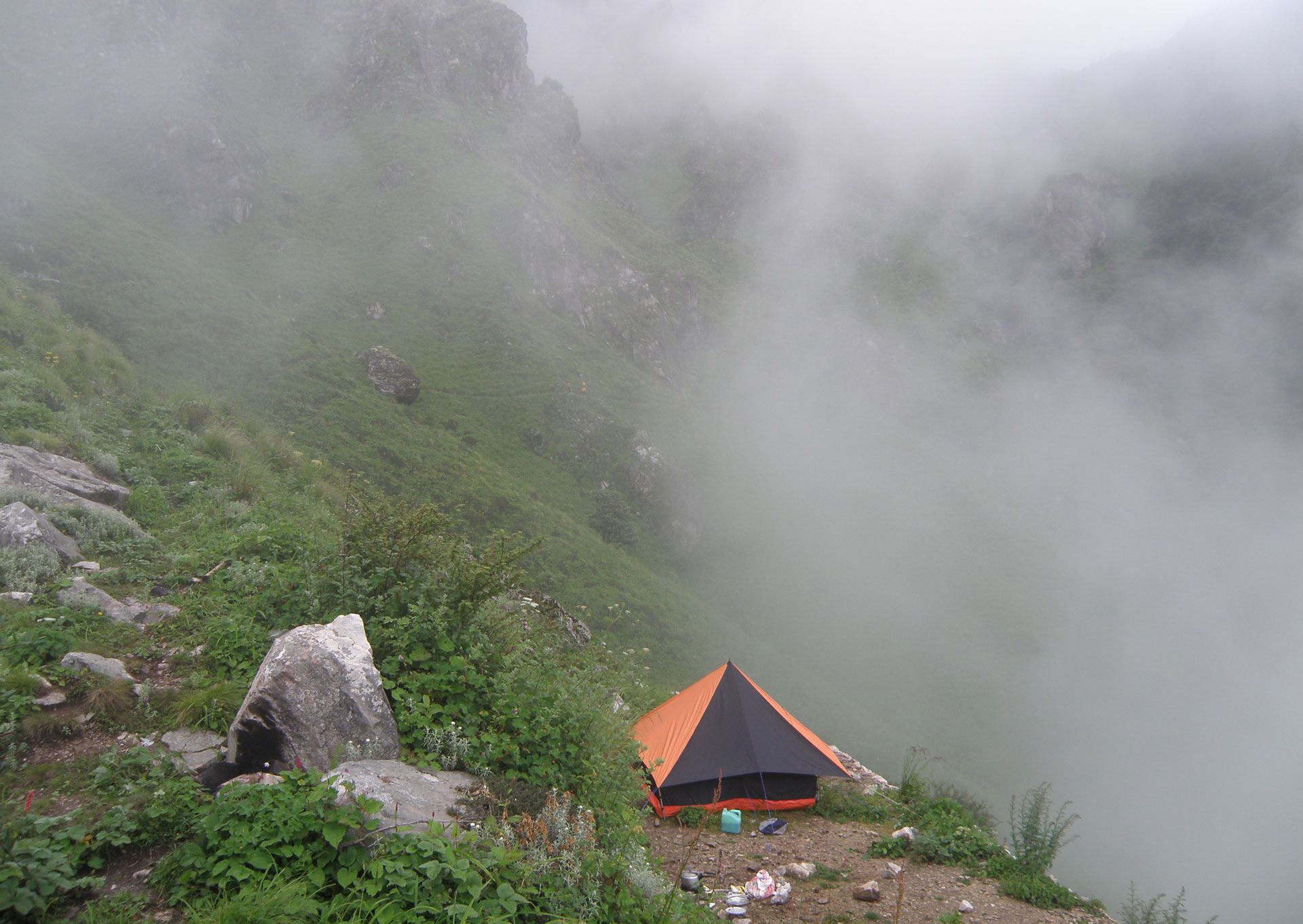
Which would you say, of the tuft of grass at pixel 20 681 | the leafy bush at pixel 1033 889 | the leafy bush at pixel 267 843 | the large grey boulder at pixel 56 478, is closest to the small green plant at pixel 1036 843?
the leafy bush at pixel 1033 889

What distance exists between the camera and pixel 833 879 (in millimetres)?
8102

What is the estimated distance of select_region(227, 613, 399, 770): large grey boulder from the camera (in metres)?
4.37

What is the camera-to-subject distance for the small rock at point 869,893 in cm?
736

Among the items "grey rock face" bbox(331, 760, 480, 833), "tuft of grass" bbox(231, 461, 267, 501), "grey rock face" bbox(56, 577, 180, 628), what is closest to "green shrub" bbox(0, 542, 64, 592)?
"grey rock face" bbox(56, 577, 180, 628)

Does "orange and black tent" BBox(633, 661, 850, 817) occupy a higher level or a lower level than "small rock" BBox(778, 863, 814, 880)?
higher

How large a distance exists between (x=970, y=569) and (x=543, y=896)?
7891 cm

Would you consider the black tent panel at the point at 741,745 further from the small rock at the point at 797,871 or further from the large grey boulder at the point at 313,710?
the large grey boulder at the point at 313,710

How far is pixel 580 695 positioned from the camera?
20.0 feet

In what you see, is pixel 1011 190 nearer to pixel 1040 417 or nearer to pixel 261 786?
pixel 1040 417

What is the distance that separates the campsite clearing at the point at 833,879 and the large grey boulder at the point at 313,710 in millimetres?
3332

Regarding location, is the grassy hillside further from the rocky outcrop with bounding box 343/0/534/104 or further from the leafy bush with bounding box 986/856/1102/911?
the leafy bush with bounding box 986/856/1102/911

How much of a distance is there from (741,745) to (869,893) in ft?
15.8

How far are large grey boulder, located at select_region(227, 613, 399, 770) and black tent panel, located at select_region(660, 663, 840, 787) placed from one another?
26.0 feet

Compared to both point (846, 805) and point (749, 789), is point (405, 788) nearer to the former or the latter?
point (749, 789)
